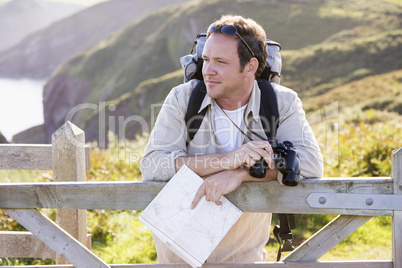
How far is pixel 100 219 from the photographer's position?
6.33 metres

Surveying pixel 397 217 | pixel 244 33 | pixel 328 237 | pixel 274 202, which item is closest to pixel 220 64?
pixel 244 33

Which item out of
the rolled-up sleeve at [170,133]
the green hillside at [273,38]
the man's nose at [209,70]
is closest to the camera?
the rolled-up sleeve at [170,133]

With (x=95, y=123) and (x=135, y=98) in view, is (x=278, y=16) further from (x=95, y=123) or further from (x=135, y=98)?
(x=95, y=123)

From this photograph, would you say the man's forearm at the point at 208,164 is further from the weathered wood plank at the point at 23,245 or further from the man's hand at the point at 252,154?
the weathered wood plank at the point at 23,245

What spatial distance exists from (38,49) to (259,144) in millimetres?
188642

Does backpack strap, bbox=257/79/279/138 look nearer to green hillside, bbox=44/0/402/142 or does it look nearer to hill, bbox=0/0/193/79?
green hillside, bbox=44/0/402/142

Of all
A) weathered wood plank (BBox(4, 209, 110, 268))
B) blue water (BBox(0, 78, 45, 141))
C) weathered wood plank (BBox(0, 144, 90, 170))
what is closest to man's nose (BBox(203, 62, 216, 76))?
weathered wood plank (BBox(4, 209, 110, 268))

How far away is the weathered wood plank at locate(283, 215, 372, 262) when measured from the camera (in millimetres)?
2619

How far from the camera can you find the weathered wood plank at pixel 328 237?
2619 millimetres

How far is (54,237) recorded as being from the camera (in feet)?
8.79

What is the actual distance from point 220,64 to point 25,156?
6.74 feet

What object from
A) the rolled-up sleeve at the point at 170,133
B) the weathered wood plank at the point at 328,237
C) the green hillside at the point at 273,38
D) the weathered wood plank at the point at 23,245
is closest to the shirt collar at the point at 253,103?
the rolled-up sleeve at the point at 170,133

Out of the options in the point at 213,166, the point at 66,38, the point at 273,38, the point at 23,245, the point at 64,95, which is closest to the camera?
the point at 213,166

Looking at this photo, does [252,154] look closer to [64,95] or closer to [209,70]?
[209,70]
